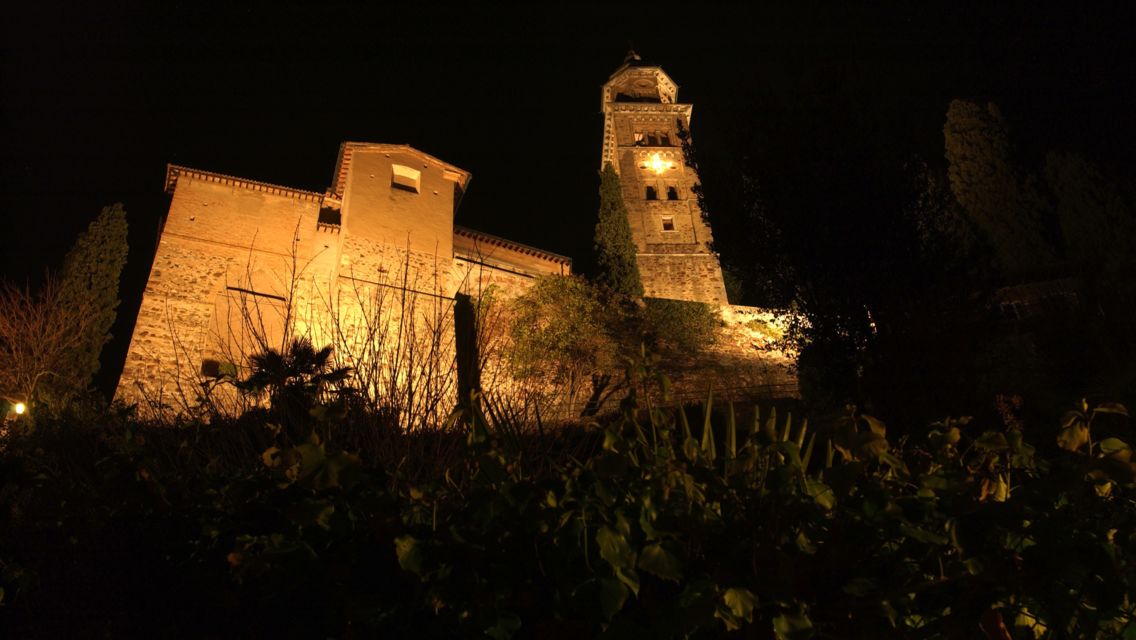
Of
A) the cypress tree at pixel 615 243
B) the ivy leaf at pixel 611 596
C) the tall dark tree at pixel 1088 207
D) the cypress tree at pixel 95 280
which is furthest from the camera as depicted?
the cypress tree at pixel 615 243

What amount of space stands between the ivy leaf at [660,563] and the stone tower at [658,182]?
2458cm

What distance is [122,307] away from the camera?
2194 centimetres

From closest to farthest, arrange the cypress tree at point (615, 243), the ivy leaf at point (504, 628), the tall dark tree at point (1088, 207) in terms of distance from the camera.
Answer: the ivy leaf at point (504, 628) < the tall dark tree at point (1088, 207) < the cypress tree at point (615, 243)

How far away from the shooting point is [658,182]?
34281 millimetres

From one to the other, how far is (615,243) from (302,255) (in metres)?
15.4

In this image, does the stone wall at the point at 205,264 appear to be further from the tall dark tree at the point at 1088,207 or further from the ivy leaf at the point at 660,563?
the tall dark tree at the point at 1088,207

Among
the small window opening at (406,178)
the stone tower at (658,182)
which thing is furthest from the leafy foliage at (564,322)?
the stone tower at (658,182)

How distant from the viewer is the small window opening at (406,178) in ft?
63.8

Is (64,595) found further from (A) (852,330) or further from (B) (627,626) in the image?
(A) (852,330)

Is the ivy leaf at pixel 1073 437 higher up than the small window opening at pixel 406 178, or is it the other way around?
the small window opening at pixel 406 178

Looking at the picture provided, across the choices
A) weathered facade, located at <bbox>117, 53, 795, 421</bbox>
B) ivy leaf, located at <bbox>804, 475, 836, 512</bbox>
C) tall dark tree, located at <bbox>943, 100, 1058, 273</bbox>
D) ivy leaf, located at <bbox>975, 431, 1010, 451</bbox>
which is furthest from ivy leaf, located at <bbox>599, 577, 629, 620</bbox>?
tall dark tree, located at <bbox>943, 100, 1058, 273</bbox>

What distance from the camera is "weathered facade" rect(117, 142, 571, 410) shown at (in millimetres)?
16062

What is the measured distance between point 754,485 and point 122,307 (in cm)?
2627

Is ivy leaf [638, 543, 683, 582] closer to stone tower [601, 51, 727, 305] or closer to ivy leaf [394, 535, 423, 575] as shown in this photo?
A: ivy leaf [394, 535, 423, 575]
